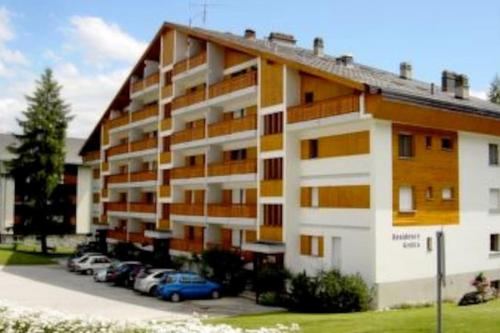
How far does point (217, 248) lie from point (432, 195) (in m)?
12.4

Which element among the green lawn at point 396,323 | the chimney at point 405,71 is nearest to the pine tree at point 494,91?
the chimney at point 405,71

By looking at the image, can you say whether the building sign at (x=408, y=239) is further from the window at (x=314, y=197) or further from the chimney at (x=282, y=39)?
the chimney at (x=282, y=39)

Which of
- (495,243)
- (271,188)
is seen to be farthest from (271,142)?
(495,243)

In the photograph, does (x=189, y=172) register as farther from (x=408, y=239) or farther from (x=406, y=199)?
(x=408, y=239)

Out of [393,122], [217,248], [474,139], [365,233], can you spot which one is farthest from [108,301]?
[474,139]

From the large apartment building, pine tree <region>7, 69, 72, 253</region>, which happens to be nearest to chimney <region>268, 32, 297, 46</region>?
the large apartment building

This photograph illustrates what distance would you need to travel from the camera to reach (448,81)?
38.0m

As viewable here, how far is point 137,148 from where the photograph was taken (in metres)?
52.6

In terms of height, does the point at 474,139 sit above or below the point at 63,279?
above

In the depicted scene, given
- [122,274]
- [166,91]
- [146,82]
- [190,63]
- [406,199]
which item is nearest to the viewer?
[406,199]

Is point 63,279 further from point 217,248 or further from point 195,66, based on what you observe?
point 195,66

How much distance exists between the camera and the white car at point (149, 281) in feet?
113

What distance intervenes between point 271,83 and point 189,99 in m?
10.4

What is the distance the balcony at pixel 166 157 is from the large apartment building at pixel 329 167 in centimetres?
24
